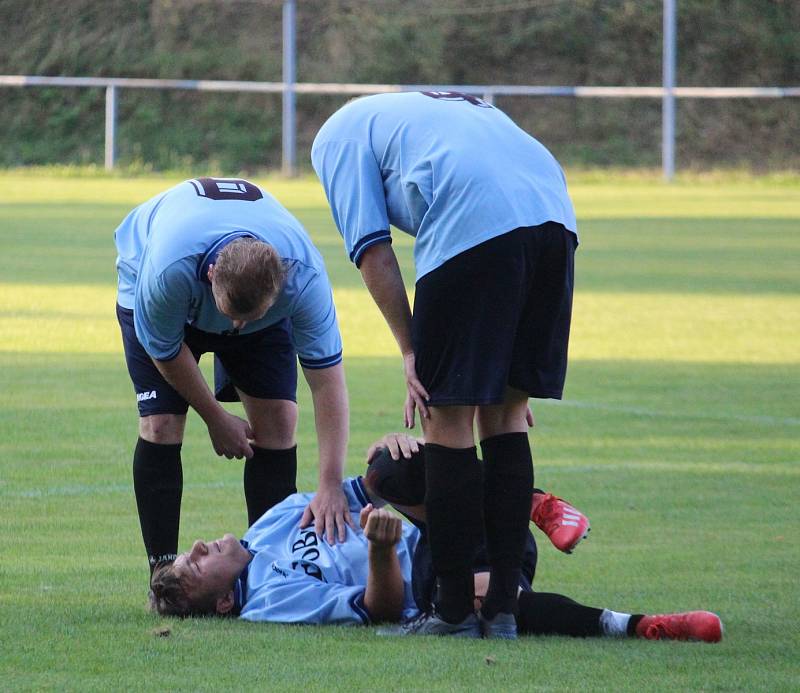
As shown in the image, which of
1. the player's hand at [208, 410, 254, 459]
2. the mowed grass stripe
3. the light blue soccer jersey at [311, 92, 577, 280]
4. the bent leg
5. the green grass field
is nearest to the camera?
the green grass field

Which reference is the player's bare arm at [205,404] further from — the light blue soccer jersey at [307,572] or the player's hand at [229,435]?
the light blue soccer jersey at [307,572]

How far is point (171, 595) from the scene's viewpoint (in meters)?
5.15

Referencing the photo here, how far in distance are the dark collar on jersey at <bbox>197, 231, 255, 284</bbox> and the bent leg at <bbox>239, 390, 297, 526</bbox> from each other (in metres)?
0.99

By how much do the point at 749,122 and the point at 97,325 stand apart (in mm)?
33343

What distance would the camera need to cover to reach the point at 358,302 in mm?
15039

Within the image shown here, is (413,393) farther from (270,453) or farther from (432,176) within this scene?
(270,453)

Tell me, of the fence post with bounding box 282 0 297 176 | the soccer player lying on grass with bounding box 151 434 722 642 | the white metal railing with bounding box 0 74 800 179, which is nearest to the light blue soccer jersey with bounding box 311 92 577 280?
the soccer player lying on grass with bounding box 151 434 722 642

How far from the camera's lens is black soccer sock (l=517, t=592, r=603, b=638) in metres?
4.92

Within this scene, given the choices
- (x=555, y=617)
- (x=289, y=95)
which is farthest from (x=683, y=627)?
(x=289, y=95)

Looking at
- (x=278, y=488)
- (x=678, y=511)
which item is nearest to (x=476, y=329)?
(x=278, y=488)

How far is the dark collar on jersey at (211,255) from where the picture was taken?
490 centimetres

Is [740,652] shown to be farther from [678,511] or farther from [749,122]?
[749,122]

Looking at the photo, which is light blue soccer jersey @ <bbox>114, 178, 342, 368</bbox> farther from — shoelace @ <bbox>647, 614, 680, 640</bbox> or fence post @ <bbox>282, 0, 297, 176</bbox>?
fence post @ <bbox>282, 0, 297, 176</bbox>

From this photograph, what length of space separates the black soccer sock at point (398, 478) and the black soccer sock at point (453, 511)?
0.34 m
